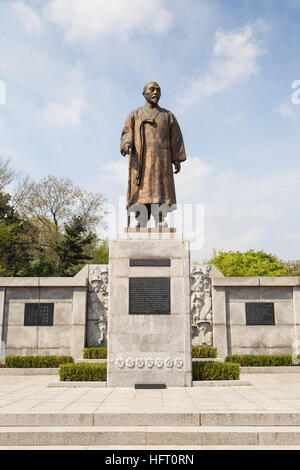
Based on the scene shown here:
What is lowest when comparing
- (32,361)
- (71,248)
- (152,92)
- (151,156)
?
(32,361)

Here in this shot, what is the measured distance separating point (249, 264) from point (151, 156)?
3247cm

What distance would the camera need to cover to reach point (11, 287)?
555 inches

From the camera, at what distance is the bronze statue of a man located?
9.32 meters

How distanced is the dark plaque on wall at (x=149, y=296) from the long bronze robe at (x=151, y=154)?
80.7 inches

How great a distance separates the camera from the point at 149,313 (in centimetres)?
827

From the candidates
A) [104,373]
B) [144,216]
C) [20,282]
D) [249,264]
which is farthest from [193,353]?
[249,264]

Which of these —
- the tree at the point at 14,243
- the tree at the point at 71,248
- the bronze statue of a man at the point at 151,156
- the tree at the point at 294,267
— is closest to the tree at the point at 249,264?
the tree at the point at 294,267

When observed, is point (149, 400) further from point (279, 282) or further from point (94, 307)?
point (279, 282)

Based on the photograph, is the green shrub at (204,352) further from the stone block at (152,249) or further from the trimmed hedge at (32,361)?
the stone block at (152,249)

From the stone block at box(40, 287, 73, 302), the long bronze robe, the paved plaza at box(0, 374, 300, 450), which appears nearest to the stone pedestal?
the long bronze robe

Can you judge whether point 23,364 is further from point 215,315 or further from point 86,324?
point 215,315

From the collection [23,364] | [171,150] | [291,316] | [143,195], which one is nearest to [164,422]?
[143,195]
